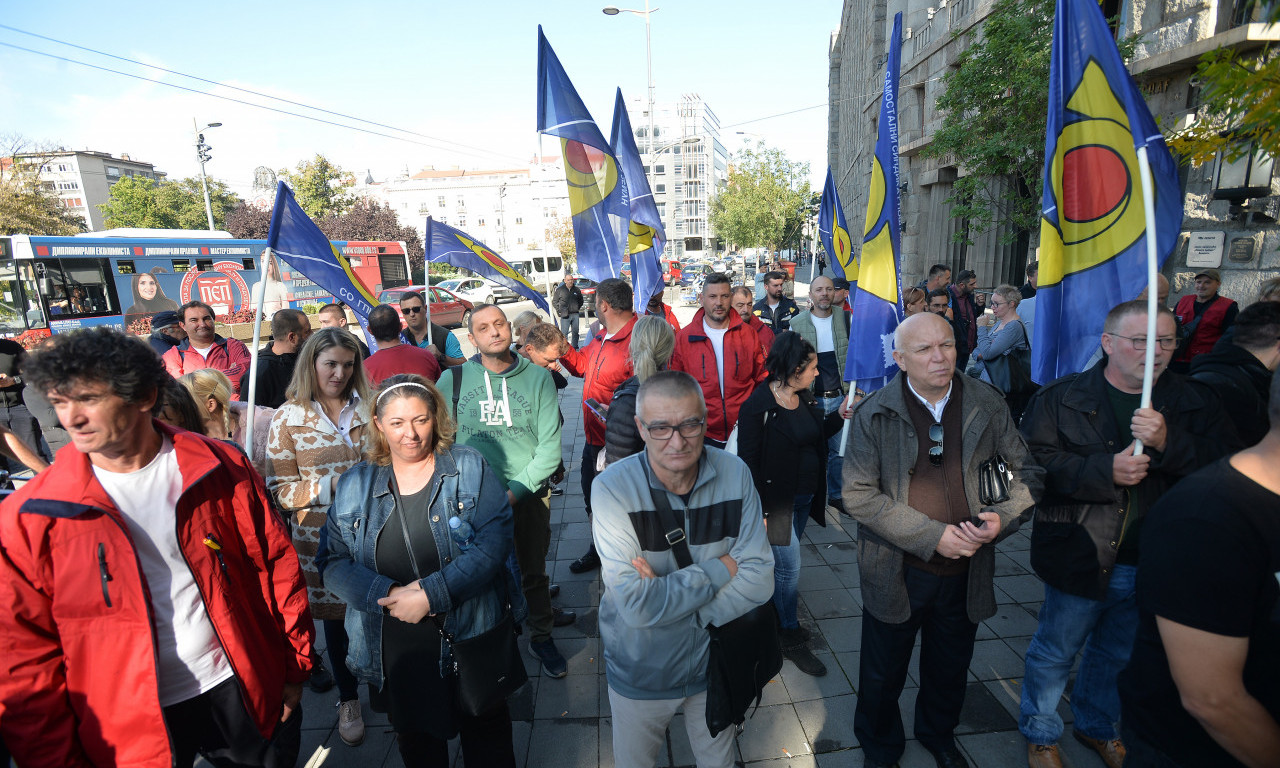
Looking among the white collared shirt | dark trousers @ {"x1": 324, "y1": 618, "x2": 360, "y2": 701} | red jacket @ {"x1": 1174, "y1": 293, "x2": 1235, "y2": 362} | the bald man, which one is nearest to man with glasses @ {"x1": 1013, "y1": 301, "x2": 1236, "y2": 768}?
the white collared shirt

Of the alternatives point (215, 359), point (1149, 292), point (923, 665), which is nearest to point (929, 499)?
point (923, 665)

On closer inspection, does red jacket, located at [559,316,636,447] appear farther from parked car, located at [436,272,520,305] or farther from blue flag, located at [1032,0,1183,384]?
parked car, located at [436,272,520,305]

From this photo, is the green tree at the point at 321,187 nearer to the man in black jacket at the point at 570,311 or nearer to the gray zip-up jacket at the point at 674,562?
the man in black jacket at the point at 570,311

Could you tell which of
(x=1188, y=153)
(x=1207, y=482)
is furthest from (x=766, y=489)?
(x=1188, y=153)

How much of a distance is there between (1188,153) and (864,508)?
146 inches

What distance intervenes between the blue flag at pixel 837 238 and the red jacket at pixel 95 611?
4634 mm

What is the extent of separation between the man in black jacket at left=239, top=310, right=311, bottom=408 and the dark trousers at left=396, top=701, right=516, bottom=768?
9.35 feet

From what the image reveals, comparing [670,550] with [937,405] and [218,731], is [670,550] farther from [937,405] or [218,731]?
[218,731]

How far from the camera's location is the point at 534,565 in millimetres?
3656

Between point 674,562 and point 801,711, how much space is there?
1.64 m

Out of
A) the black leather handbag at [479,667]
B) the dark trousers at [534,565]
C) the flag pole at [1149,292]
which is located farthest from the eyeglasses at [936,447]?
the dark trousers at [534,565]

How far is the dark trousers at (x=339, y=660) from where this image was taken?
10.00 ft

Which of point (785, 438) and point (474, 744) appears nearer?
point (474, 744)

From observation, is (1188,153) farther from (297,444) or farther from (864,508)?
(297,444)
